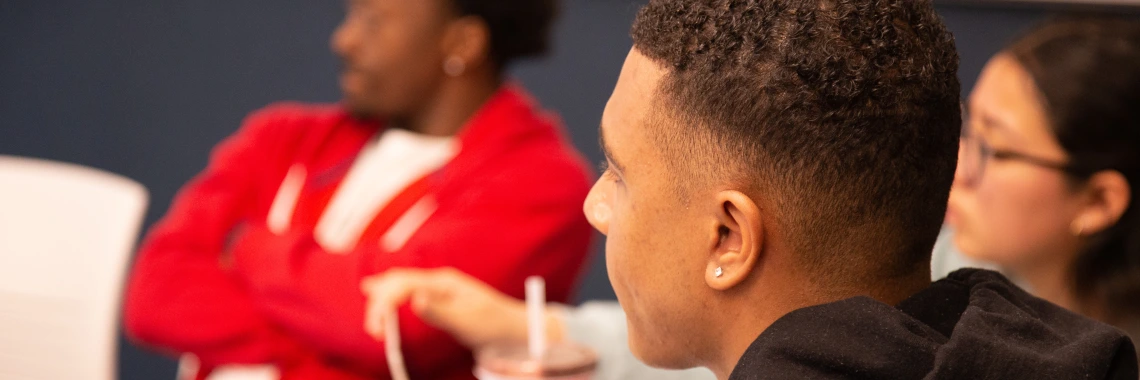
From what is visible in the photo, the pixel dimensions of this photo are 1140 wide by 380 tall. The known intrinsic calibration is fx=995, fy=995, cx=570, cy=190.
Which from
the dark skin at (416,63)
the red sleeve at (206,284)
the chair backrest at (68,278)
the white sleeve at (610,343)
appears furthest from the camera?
the dark skin at (416,63)

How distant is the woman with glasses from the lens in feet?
4.06

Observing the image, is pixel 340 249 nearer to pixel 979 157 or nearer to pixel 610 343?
pixel 610 343

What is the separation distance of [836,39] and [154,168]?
7.50ft

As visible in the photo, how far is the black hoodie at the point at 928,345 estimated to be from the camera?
61 centimetres

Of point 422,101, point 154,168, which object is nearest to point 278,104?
point 154,168

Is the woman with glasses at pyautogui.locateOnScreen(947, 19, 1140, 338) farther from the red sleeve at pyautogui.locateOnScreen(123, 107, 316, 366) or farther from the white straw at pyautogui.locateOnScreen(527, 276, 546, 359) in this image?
the red sleeve at pyautogui.locateOnScreen(123, 107, 316, 366)

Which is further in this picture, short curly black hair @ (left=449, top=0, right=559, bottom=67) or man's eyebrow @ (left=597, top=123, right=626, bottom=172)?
short curly black hair @ (left=449, top=0, right=559, bottom=67)

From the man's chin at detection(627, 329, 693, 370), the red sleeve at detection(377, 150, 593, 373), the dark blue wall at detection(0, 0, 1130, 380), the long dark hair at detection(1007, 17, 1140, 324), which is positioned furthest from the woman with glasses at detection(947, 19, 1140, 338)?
the dark blue wall at detection(0, 0, 1130, 380)

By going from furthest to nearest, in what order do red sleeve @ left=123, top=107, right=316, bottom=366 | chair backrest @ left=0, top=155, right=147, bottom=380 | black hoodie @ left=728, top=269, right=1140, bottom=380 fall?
red sleeve @ left=123, top=107, right=316, bottom=366 → chair backrest @ left=0, top=155, right=147, bottom=380 → black hoodie @ left=728, top=269, right=1140, bottom=380

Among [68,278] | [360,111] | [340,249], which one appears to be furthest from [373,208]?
[68,278]

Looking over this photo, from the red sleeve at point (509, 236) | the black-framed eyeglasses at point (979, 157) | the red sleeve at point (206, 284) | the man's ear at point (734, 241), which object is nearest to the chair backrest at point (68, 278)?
the red sleeve at point (206, 284)

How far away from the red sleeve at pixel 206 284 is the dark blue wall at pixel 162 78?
75cm

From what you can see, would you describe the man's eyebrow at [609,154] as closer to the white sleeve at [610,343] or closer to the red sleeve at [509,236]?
the white sleeve at [610,343]

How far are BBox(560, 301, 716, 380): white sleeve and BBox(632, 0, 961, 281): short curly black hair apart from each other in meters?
0.54
